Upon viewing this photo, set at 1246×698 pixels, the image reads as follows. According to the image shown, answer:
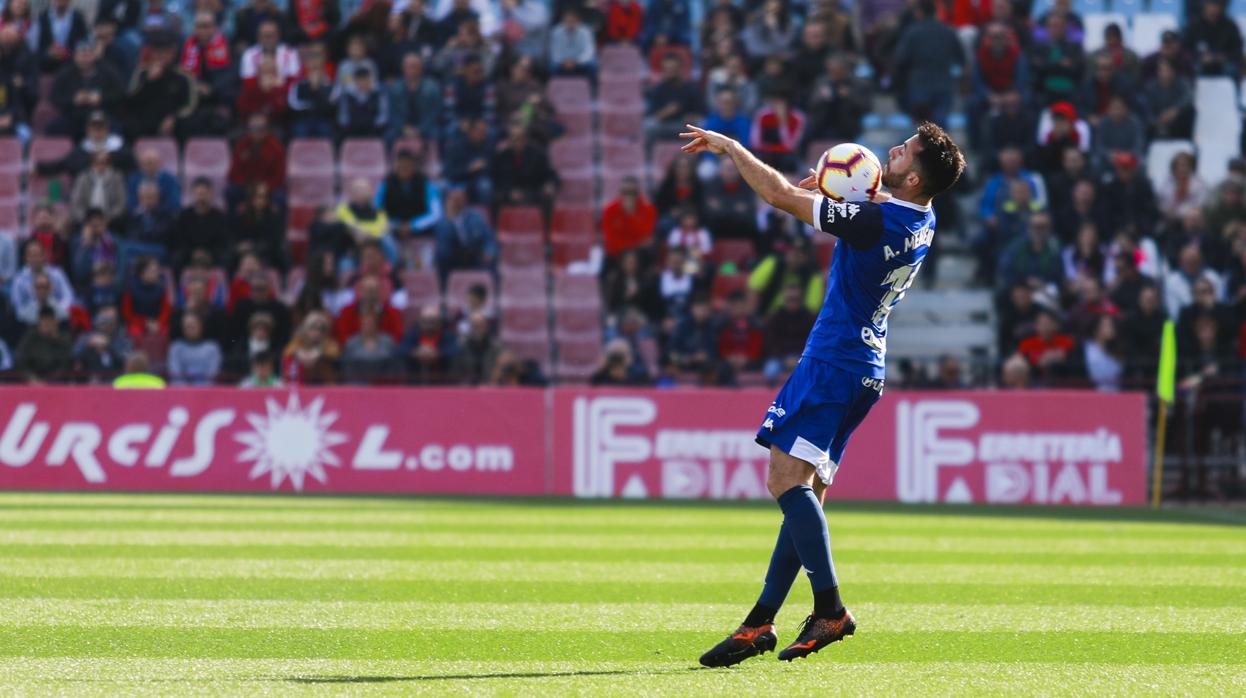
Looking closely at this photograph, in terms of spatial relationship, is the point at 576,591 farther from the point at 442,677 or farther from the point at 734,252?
the point at 734,252

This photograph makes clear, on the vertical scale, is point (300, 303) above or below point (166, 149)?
below

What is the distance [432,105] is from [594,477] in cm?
651

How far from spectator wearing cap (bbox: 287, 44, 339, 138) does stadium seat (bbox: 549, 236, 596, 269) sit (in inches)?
131

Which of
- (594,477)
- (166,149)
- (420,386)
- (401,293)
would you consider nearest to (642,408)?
(594,477)

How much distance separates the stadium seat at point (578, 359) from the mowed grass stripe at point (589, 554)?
8.43 meters

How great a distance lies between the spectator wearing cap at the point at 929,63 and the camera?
74.1 ft

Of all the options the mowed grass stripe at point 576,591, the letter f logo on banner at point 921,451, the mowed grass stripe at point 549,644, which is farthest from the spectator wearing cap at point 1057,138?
the mowed grass stripe at point 549,644

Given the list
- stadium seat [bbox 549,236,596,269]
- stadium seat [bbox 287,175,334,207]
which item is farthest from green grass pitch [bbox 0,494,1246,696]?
stadium seat [bbox 287,175,334,207]

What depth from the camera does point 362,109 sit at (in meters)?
22.8

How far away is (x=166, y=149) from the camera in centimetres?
2300

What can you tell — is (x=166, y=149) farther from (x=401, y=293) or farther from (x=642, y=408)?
(x=642, y=408)

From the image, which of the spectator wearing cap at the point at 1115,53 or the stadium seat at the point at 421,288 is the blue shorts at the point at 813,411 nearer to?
the stadium seat at the point at 421,288

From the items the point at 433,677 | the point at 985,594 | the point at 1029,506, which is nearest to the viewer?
the point at 433,677

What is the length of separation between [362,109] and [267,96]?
127cm
